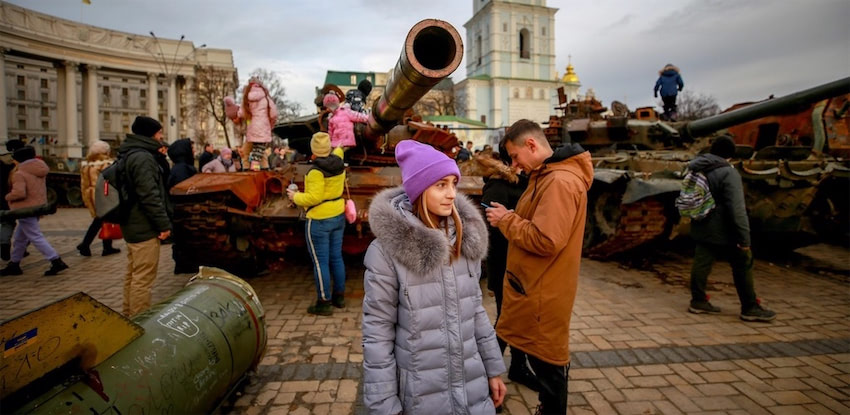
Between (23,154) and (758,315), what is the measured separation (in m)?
9.65

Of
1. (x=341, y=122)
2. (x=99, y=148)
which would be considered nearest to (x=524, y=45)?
(x=341, y=122)

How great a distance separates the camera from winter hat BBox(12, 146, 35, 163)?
644cm

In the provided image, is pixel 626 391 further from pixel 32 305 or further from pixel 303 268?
pixel 32 305

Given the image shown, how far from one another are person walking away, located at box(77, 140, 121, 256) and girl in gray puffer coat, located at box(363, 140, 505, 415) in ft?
20.3

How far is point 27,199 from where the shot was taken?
639 centimetres

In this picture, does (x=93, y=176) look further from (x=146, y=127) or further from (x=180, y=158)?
(x=146, y=127)

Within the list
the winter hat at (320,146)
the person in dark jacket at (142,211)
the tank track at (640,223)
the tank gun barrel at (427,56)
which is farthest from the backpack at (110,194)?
the tank track at (640,223)

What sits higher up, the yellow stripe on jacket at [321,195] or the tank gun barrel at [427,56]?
the tank gun barrel at [427,56]

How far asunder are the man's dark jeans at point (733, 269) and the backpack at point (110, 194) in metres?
5.51

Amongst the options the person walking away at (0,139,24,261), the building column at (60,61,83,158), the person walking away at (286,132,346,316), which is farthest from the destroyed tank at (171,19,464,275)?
the building column at (60,61,83,158)

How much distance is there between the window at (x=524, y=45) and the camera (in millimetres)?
61875

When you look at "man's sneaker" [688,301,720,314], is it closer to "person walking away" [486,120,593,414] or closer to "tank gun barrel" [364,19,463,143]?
"person walking away" [486,120,593,414]

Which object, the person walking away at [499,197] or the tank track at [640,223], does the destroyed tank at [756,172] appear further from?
the person walking away at [499,197]

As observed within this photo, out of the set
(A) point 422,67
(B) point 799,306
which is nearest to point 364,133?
(A) point 422,67
